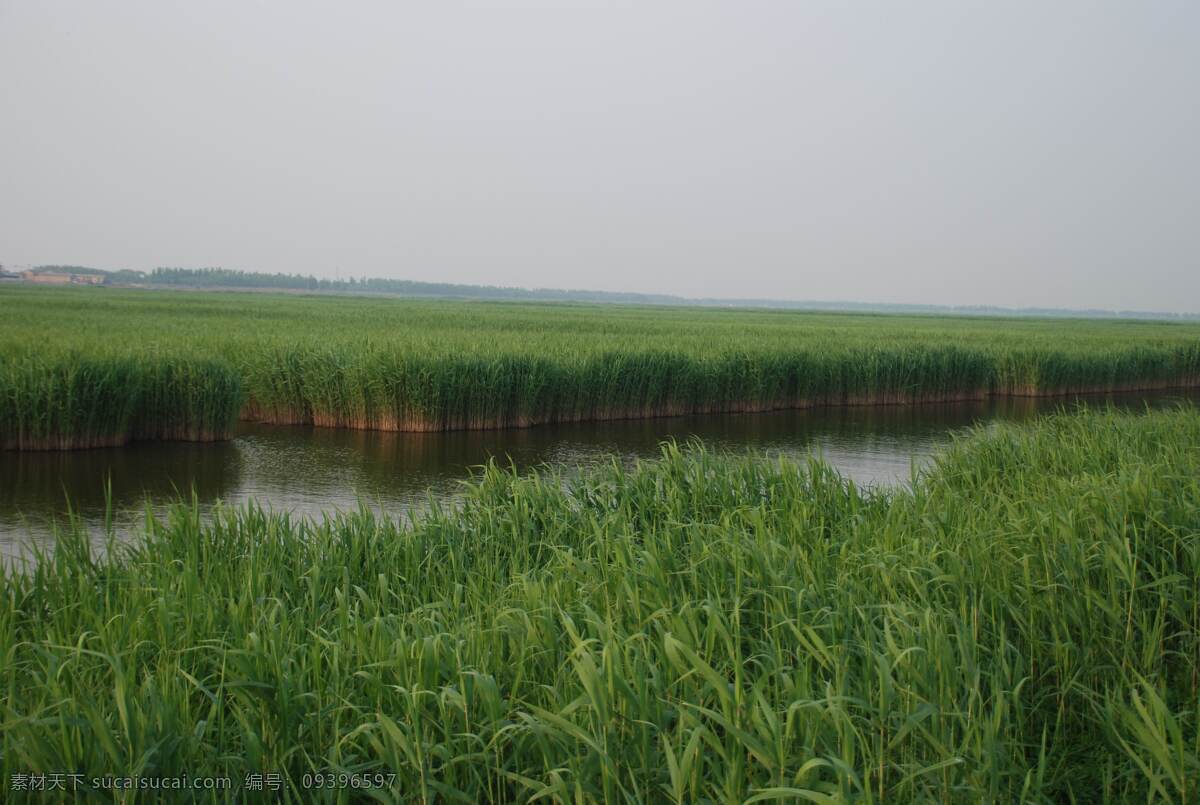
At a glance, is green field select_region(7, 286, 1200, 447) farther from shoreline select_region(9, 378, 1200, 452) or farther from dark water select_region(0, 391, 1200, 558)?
dark water select_region(0, 391, 1200, 558)

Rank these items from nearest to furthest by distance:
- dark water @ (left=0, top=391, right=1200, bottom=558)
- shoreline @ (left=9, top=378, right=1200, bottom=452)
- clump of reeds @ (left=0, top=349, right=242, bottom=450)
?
dark water @ (left=0, top=391, right=1200, bottom=558) → clump of reeds @ (left=0, top=349, right=242, bottom=450) → shoreline @ (left=9, top=378, right=1200, bottom=452)

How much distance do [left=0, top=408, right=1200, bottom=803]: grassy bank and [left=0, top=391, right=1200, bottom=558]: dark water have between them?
105 inches

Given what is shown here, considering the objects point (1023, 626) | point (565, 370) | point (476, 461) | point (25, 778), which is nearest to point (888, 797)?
point (1023, 626)

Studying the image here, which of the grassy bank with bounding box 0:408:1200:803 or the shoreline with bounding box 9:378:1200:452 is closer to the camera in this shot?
the grassy bank with bounding box 0:408:1200:803

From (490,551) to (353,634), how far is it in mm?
2240

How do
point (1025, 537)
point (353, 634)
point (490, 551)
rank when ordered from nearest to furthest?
point (353, 634), point (1025, 537), point (490, 551)

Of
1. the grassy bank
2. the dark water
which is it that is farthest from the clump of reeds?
the grassy bank

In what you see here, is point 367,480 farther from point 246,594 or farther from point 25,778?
point 25,778

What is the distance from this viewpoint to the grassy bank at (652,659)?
10.8ft

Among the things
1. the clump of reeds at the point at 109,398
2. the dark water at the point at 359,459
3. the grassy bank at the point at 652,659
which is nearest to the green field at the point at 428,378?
the clump of reeds at the point at 109,398

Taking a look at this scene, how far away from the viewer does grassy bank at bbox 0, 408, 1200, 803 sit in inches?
129

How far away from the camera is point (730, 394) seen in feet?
68.5

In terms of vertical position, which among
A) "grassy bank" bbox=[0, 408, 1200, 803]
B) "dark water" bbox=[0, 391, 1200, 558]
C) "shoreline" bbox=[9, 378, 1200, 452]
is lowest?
"dark water" bbox=[0, 391, 1200, 558]

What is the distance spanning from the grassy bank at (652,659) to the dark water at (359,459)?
2665 millimetres
